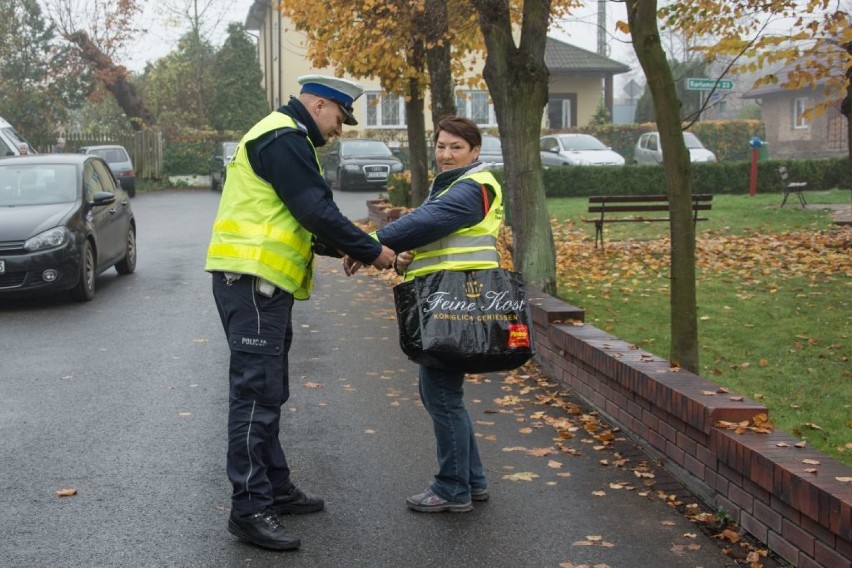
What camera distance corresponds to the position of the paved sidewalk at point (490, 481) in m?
5.06

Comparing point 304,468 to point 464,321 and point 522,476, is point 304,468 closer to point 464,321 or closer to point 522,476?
point 522,476

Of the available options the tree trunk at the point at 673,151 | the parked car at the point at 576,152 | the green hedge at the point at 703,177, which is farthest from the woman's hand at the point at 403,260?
the parked car at the point at 576,152

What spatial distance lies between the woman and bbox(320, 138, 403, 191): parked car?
2779 centimetres

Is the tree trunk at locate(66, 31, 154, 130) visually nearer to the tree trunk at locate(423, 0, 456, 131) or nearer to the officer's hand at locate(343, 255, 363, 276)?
the tree trunk at locate(423, 0, 456, 131)

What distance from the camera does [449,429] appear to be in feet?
18.2

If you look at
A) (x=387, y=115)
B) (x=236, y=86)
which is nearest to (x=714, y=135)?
(x=387, y=115)

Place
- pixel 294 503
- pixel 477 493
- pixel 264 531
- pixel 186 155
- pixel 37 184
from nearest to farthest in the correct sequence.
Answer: pixel 264 531 → pixel 294 503 → pixel 477 493 → pixel 37 184 → pixel 186 155

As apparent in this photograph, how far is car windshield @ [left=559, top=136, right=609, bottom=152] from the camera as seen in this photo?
34562 millimetres

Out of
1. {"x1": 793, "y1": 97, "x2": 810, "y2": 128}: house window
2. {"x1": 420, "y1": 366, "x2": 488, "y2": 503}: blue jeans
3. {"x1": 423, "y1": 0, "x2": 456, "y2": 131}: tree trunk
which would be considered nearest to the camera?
{"x1": 420, "y1": 366, "x2": 488, "y2": 503}: blue jeans

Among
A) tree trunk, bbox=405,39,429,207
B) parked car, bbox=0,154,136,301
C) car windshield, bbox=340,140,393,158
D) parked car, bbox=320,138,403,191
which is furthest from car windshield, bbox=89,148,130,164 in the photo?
parked car, bbox=0,154,136,301

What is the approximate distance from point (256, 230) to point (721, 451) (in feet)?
7.84

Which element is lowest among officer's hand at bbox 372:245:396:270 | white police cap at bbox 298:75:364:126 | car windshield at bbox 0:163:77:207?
officer's hand at bbox 372:245:396:270

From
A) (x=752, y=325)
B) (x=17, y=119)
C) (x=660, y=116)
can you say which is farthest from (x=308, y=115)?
(x=17, y=119)

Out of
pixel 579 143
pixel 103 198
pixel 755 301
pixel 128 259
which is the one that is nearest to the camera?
pixel 755 301
